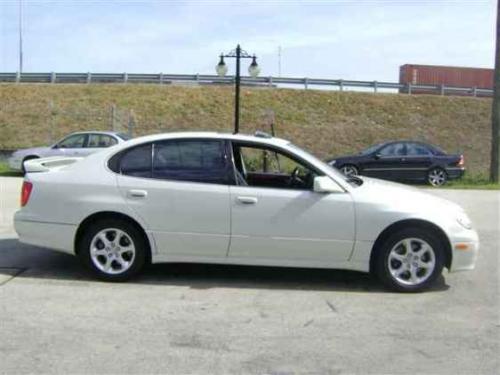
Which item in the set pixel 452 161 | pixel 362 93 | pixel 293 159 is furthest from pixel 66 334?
pixel 362 93

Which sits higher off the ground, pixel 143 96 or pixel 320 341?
pixel 143 96

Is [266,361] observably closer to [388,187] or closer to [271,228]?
[271,228]

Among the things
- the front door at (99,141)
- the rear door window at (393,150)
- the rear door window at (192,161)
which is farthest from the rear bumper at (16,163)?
the rear door window at (192,161)

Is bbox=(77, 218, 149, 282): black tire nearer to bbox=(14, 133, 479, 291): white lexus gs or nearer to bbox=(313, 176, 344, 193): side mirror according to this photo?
bbox=(14, 133, 479, 291): white lexus gs

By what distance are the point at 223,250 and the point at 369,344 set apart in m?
1.97

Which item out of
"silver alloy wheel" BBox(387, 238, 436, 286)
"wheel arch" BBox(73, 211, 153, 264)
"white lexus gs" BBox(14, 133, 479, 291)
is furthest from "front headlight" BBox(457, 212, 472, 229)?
"wheel arch" BBox(73, 211, 153, 264)

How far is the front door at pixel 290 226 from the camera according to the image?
6.30 metres

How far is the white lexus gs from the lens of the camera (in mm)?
6309

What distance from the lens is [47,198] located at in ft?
21.6

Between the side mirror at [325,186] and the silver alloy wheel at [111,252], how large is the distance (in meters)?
1.89

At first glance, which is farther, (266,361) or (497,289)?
(497,289)

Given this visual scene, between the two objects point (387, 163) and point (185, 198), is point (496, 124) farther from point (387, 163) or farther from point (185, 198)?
point (185, 198)

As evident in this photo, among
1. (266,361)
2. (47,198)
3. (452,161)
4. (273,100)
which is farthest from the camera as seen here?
(273,100)

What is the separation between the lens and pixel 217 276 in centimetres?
688
